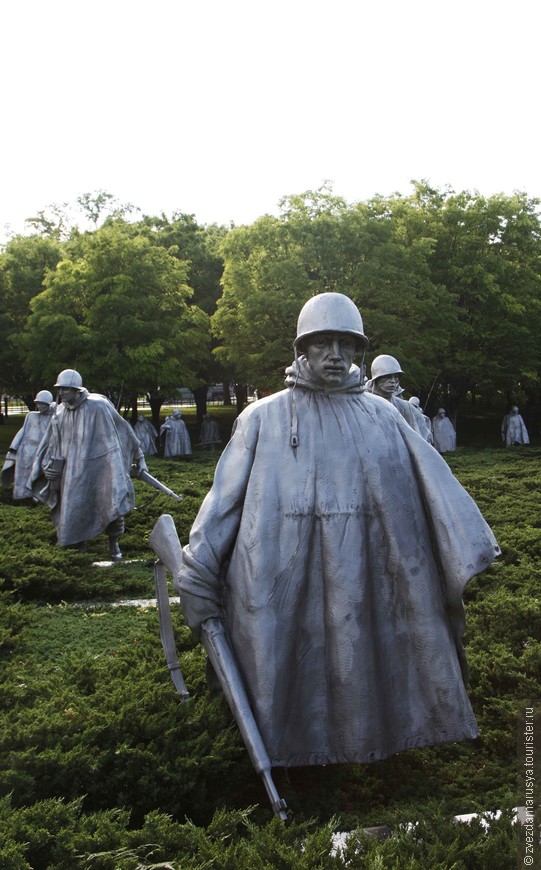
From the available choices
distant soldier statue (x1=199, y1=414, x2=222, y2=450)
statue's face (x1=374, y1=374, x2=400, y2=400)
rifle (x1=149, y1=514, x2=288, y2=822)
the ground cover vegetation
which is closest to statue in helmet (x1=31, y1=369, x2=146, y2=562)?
the ground cover vegetation

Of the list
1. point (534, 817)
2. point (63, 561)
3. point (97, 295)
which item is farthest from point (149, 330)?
point (534, 817)

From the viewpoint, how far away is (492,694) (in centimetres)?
576

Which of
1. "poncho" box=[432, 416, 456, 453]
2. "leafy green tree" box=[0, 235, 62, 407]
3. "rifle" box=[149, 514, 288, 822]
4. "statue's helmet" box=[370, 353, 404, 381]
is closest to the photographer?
"rifle" box=[149, 514, 288, 822]

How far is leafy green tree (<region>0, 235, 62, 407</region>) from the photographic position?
3619cm

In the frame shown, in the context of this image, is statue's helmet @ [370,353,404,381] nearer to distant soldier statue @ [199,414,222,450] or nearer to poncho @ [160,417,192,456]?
poncho @ [160,417,192,456]

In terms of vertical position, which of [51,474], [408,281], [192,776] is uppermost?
[408,281]

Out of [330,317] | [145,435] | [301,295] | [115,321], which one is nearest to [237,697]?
[330,317]

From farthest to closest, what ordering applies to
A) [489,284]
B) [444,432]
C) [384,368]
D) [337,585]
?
1. [444,432]
2. [489,284]
3. [384,368]
4. [337,585]

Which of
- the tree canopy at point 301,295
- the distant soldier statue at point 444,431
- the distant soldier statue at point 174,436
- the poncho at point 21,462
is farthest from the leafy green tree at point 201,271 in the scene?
the poncho at point 21,462

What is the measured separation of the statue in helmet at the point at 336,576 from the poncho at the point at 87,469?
269 inches

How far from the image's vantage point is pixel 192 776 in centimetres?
427

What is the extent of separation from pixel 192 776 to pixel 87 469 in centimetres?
733

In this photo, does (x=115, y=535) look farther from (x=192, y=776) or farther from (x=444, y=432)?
(x=444, y=432)

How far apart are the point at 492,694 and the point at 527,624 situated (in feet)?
5.07
